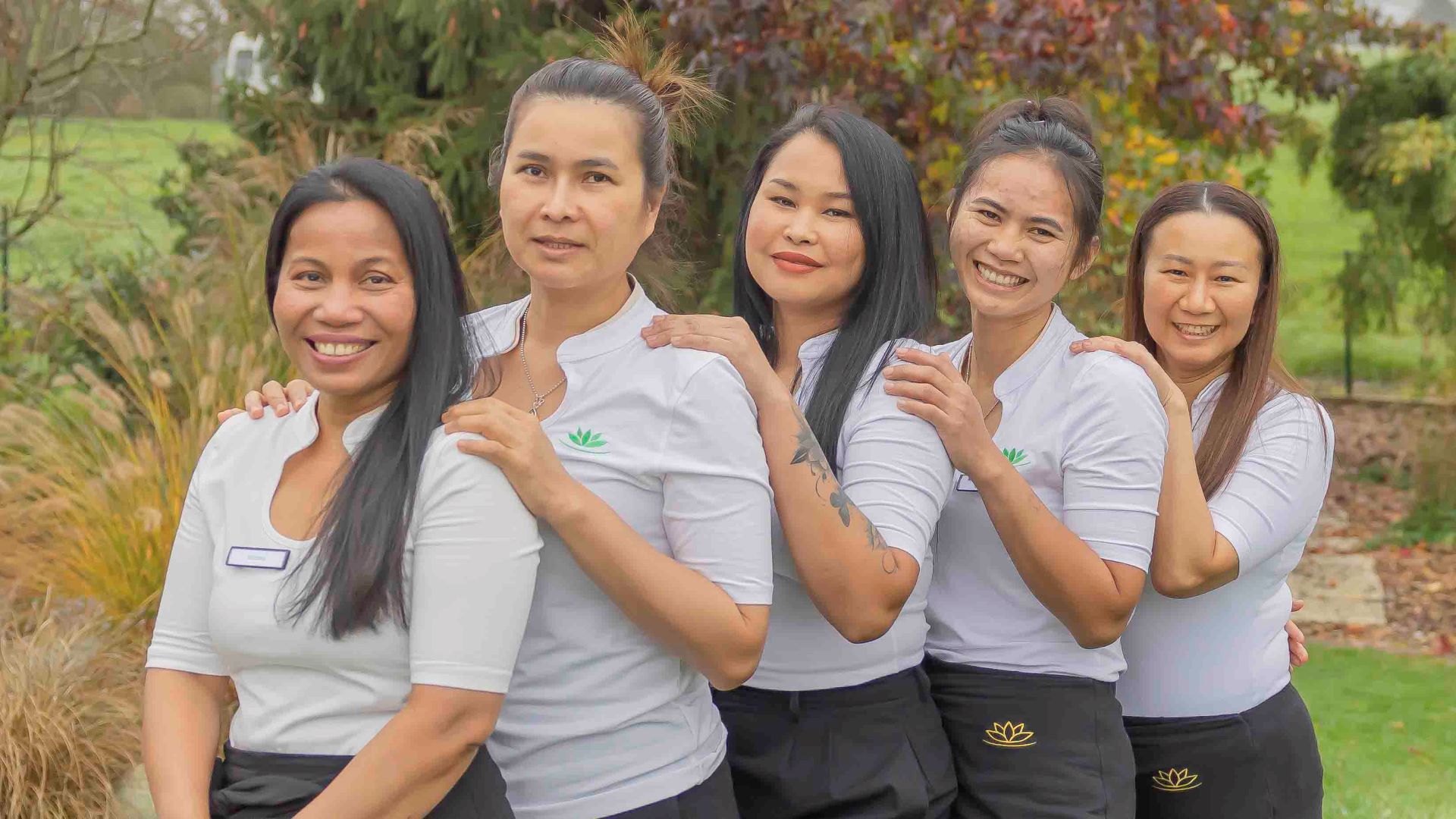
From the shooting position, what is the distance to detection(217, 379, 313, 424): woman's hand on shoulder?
7.37 ft

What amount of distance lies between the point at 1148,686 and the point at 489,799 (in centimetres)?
134

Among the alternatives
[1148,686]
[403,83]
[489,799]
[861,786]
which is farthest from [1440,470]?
[489,799]

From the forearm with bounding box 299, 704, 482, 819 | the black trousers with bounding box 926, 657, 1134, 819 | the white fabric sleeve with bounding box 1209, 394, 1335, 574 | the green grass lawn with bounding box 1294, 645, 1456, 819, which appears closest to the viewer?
the forearm with bounding box 299, 704, 482, 819

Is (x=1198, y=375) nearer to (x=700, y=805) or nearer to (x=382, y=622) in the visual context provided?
(x=700, y=805)

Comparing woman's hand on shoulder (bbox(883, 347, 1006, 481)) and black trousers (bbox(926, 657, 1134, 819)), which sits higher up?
woman's hand on shoulder (bbox(883, 347, 1006, 481))

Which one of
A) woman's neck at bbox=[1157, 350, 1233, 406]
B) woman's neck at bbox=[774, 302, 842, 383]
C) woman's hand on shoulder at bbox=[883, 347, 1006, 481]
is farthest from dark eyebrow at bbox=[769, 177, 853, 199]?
woman's neck at bbox=[1157, 350, 1233, 406]

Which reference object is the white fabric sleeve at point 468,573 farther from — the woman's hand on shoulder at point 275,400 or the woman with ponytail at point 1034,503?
the woman with ponytail at point 1034,503

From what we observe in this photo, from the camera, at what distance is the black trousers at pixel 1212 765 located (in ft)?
8.87

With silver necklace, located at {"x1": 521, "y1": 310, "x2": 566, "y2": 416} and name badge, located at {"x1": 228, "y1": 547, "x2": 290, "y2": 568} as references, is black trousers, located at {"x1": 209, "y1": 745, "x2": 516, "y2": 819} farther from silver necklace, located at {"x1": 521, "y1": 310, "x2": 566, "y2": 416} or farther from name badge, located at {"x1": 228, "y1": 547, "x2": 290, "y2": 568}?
silver necklace, located at {"x1": 521, "y1": 310, "x2": 566, "y2": 416}

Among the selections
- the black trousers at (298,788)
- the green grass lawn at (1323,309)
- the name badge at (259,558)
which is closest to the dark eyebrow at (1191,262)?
the black trousers at (298,788)

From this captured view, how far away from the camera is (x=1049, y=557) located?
232 centimetres

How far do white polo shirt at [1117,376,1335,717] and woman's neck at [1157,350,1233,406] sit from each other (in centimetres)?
15

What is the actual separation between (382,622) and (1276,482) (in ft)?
5.56

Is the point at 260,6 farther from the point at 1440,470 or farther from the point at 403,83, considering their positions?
the point at 1440,470
